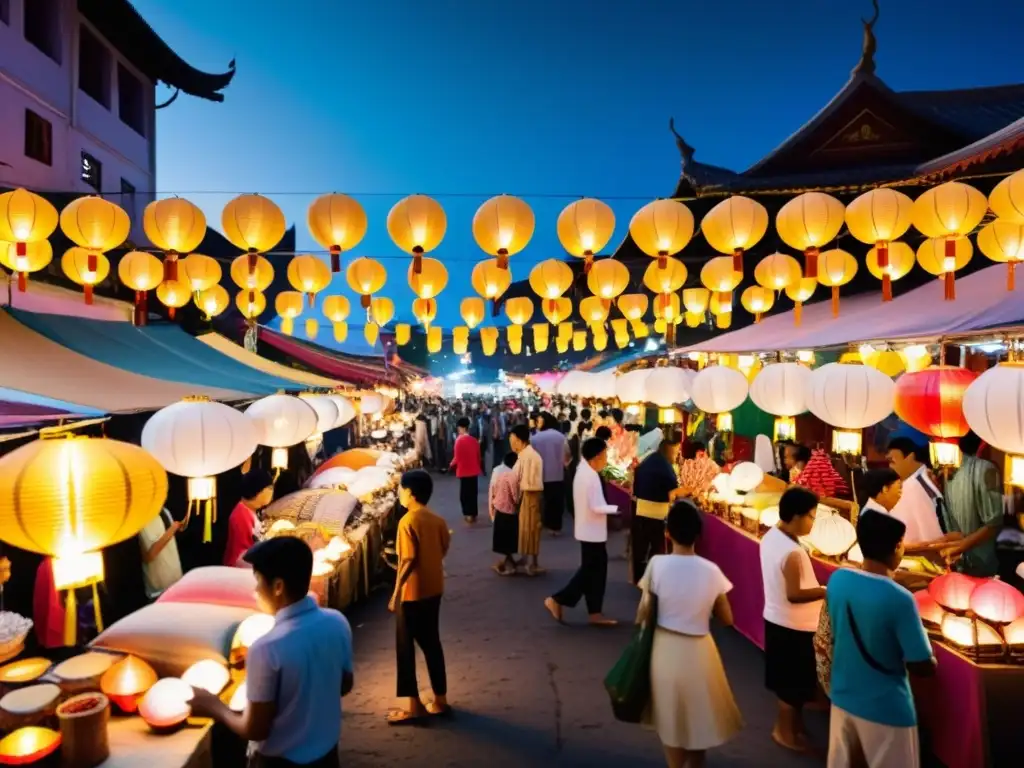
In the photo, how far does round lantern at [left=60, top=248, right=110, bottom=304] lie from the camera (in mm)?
7199

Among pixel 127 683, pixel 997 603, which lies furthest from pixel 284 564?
pixel 997 603

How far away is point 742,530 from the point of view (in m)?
6.08

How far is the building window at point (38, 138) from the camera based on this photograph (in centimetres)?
1152

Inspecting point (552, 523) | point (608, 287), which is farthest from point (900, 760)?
point (552, 523)

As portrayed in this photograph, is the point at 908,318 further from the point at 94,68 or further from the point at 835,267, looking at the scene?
the point at 94,68

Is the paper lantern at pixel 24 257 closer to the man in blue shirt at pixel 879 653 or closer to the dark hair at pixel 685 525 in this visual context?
the dark hair at pixel 685 525

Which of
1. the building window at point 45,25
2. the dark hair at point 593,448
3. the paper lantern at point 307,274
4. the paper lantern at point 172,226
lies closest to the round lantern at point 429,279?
the paper lantern at point 307,274

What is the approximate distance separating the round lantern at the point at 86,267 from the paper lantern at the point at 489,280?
4.36 meters

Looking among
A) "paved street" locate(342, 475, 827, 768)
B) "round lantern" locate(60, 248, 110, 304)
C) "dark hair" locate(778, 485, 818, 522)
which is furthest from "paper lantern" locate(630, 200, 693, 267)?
"round lantern" locate(60, 248, 110, 304)

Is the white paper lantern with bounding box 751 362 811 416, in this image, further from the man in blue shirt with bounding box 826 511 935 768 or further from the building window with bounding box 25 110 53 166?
the building window with bounding box 25 110 53 166

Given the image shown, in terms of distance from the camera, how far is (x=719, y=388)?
716cm

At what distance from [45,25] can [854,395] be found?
49.4ft

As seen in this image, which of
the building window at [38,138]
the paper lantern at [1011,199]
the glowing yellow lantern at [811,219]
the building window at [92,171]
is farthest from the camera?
the building window at [92,171]

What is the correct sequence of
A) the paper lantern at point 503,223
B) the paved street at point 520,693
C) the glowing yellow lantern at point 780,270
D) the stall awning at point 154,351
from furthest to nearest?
the glowing yellow lantern at point 780,270 < the stall awning at point 154,351 < the paper lantern at point 503,223 < the paved street at point 520,693
